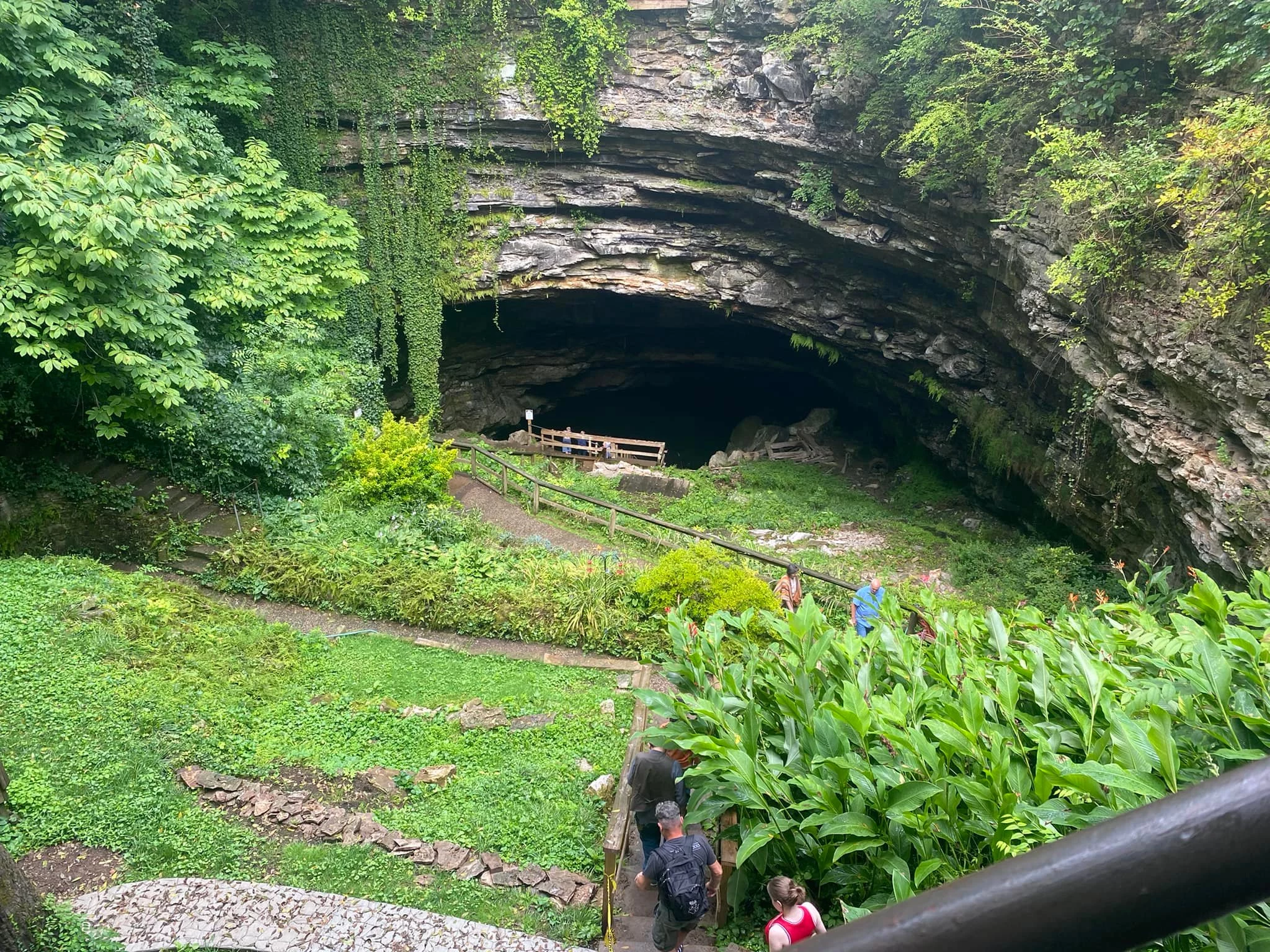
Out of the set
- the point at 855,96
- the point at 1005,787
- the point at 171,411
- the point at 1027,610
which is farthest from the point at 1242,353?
the point at 171,411

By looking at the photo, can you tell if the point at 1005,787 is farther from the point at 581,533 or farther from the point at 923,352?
the point at 923,352

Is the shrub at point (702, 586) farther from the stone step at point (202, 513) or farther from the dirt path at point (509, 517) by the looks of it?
the stone step at point (202, 513)

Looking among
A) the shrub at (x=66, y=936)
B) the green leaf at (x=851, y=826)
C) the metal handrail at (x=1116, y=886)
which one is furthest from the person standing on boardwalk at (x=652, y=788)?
the metal handrail at (x=1116, y=886)

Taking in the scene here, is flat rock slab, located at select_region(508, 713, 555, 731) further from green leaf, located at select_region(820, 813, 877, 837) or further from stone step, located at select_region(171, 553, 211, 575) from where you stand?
stone step, located at select_region(171, 553, 211, 575)

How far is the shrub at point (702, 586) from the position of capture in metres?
9.39

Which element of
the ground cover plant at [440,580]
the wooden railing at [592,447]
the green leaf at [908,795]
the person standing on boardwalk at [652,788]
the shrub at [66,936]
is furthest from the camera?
the wooden railing at [592,447]

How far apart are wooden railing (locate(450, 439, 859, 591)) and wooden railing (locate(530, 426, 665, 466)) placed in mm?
3706

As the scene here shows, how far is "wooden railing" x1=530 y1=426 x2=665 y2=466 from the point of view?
20.3 meters

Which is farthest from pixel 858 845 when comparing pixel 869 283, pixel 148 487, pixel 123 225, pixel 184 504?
pixel 869 283

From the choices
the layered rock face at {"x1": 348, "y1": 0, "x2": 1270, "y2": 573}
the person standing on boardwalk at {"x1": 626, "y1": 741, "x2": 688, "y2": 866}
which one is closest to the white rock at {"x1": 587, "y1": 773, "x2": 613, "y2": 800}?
the person standing on boardwalk at {"x1": 626, "y1": 741, "x2": 688, "y2": 866}

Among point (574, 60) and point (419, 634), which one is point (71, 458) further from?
point (574, 60)

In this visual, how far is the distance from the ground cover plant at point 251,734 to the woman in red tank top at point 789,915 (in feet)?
5.79

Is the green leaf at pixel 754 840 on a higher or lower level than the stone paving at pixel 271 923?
higher

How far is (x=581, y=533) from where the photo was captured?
43.7ft
